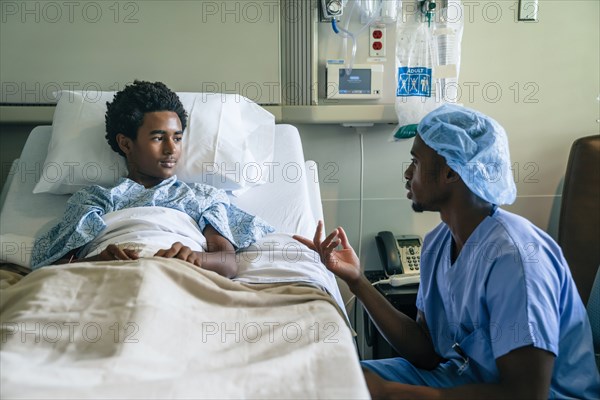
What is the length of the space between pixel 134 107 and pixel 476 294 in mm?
1208

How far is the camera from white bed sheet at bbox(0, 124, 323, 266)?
1.66 metres

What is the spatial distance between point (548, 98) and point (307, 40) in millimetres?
1036

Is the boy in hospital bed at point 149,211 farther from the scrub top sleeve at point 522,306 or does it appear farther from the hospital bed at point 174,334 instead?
the scrub top sleeve at point 522,306

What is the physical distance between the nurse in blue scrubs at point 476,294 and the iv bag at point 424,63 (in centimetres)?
79

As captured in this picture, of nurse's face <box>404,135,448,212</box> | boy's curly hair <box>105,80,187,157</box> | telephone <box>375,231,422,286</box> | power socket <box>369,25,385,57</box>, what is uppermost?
power socket <box>369,25,385,57</box>

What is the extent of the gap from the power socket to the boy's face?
2.71ft

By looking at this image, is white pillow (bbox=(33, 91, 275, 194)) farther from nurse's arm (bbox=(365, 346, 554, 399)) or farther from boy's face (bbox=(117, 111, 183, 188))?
nurse's arm (bbox=(365, 346, 554, 399))

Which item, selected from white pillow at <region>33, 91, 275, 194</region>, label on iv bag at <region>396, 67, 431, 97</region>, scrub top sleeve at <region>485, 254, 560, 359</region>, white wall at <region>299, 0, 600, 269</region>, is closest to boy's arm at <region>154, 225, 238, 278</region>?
white pillow at <region>33, 91, 275, 194</region>

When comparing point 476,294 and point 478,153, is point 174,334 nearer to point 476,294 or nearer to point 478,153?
point 476,294

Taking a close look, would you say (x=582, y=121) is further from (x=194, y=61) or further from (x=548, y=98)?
(x=194, y=61)

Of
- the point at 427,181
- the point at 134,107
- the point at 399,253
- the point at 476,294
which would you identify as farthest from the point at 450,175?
the point at 134,107

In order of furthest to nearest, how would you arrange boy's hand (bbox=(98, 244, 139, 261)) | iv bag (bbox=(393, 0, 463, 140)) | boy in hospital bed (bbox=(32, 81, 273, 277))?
iv bag (bbox=(393, 0, 463, 140)), boy in hospital bed (bbox=(32, 81, 273, 277)), boy's hand (bbox=(98, 244, 139, 261))

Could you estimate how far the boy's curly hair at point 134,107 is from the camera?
5.82 ft

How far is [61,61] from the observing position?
2.05 m
